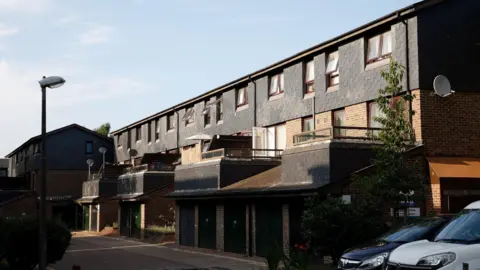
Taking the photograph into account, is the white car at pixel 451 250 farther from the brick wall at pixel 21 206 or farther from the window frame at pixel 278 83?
the brick wall at pixel 21 206

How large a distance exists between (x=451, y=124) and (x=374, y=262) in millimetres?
11746

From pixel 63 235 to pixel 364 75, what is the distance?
40.5ft

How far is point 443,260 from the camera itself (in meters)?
9.45

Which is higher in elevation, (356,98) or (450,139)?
(356,98)

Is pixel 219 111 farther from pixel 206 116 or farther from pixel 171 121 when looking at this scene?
pixel 171 121

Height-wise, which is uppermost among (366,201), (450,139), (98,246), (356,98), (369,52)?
(369,52)

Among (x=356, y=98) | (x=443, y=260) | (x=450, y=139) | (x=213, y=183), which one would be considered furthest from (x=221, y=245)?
(x=443, y=260)

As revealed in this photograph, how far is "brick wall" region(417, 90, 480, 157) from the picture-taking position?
22750mm

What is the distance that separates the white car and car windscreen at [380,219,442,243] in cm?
243

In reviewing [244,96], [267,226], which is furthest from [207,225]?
[244,96]

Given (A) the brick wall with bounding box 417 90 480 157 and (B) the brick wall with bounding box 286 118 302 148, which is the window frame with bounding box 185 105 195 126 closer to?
(B) the brick wall with bounding box 286 118 302 148

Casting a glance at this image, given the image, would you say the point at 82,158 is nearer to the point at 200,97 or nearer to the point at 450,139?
the point at 200,97

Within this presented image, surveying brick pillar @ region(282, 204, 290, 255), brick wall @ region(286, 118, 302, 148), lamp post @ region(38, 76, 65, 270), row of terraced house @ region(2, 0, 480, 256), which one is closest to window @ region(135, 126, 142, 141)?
row of terraced house @ region(2, 0, 480, 256)

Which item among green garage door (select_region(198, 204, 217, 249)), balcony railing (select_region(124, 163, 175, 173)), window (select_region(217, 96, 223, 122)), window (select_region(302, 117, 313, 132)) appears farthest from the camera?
balcony railing (select_region(124, 163, 175, 173))
